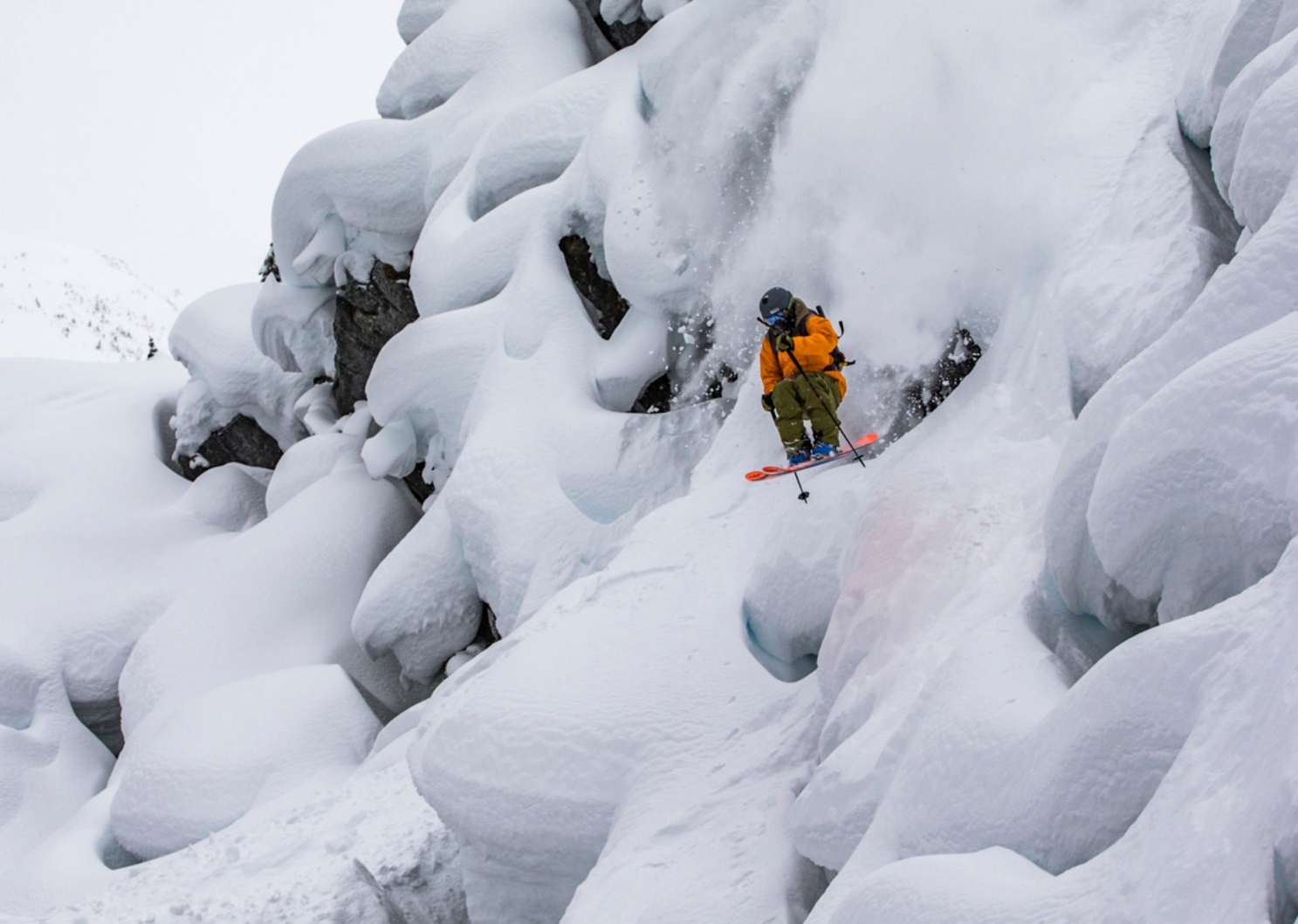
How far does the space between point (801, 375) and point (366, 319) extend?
769 cm

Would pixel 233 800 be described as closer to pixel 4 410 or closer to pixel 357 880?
pixel 357 880

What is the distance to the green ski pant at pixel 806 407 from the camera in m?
6.41

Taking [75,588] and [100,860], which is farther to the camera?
[75,588]

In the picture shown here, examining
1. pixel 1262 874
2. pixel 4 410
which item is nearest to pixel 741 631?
pixel 1262 874

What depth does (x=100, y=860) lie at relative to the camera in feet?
29.5

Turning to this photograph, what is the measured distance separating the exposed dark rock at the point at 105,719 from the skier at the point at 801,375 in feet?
27.7

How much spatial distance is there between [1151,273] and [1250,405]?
2628mm

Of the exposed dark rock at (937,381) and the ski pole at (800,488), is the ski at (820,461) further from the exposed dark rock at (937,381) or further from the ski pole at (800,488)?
the exposed dark rock at (937,381)

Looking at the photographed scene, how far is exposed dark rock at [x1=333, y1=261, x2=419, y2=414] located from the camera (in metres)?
12.7

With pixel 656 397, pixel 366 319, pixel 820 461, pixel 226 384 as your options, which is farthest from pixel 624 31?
pixel 820 461

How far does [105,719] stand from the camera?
11945mm

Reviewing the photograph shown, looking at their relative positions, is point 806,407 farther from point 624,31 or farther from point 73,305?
point 73,305

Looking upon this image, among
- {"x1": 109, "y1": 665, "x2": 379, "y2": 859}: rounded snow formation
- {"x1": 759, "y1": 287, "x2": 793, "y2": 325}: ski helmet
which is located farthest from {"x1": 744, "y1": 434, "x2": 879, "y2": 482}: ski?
{"x1": 109, "y1": 665, "x2": 379, "y2": 859}: rounded snow formation

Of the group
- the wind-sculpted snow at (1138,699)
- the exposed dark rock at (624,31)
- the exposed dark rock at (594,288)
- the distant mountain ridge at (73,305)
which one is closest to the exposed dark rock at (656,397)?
the exposed dark rock at (594,288)
